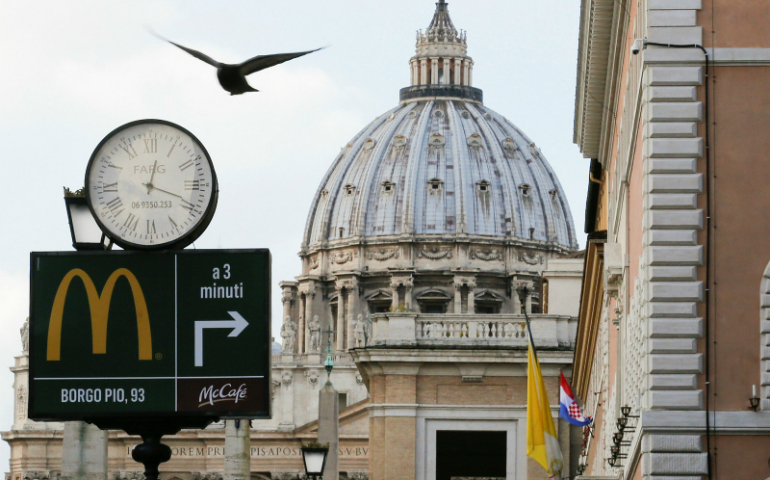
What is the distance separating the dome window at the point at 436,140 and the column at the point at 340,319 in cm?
1292

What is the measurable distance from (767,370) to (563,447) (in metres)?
26.8

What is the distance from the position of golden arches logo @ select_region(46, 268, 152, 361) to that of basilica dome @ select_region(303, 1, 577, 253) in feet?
404

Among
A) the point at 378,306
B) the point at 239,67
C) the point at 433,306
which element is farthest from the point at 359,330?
the point at 239,67

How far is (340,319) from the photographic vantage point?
129000 millimetres

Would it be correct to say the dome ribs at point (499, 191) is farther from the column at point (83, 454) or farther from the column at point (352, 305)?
the column at point (83, 454)

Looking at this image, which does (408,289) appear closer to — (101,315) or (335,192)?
(335,192)

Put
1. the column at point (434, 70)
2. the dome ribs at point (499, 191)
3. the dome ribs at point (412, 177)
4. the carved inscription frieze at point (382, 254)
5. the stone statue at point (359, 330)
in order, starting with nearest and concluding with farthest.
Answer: the stone statue at point (359, 330) → the carved inscription frieze at point (382, 254) → the dome ribs at point (412, 177) → the dome ribs at point (499, 191) → the column at point (434, 70)

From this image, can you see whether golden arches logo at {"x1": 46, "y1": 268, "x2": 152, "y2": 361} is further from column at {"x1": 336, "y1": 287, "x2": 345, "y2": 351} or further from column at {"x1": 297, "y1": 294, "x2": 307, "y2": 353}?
column at {"x1": 297, "y1": 294, "x2": 307, "y2": 353}

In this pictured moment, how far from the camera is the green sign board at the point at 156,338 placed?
7.19 metres

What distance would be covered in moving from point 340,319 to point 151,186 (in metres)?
122

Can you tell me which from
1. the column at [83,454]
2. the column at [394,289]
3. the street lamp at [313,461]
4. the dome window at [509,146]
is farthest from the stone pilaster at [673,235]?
the dome window at [509,146]

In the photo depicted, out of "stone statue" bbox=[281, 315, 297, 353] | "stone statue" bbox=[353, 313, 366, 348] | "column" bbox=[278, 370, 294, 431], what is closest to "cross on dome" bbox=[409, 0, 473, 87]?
"stone statue" bbox=[353, 313, 366, 348]

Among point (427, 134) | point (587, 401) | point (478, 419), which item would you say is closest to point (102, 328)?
point (587, 401)

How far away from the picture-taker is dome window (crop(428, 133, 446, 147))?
133 metres
